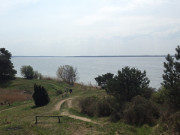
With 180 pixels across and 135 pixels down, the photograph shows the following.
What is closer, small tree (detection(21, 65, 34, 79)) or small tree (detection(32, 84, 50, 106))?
small tree (detection(32, 84, 50, 106))

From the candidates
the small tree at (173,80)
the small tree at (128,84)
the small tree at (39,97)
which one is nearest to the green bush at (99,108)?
the small tree at (128,84)

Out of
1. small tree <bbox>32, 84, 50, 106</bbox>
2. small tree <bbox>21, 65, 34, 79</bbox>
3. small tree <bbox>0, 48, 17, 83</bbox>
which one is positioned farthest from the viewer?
small tree <bbox>21, 65, 34, 79</bbox>

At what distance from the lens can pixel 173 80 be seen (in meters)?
16.5

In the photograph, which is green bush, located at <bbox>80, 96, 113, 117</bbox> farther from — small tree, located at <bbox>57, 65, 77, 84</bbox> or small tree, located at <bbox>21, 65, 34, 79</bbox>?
small tree, located at <bbox>21, 65, 34, 79</bbox>

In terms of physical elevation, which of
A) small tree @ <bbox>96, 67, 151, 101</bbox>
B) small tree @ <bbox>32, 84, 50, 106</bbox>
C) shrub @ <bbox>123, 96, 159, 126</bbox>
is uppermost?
small tree @ <bbox>96, 67, 151, 101</bbox>

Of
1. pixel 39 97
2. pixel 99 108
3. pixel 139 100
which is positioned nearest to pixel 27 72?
pixel 39 97

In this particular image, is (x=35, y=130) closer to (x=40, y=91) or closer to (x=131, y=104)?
(x=131, y=104)

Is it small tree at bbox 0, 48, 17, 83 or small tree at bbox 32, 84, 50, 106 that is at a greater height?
small tree at bbox 0, 48, 17, 83

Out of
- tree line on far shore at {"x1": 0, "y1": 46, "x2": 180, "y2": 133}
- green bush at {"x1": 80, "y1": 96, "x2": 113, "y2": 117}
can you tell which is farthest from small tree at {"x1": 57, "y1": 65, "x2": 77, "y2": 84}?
green bush at {"x1": 80, "y1": 96, "x2": 113, "y2": 117}

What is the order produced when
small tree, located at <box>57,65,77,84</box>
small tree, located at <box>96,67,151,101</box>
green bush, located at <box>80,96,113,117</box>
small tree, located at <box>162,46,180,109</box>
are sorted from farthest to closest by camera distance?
small tree, located at <box>57,65,77,84</box> < green bush, located at <box>80,96,113,117</box> < small tree, located at <box>96,67,151,101</box> < small tree, located at <box>162,46,180,109</box>

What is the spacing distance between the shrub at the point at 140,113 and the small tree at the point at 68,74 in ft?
181

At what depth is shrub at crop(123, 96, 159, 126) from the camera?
56.8ft

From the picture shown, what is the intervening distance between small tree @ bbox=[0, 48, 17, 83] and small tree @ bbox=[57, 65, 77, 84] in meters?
16.8

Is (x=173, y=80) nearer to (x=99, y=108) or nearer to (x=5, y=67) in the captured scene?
(x=99, y=108)
